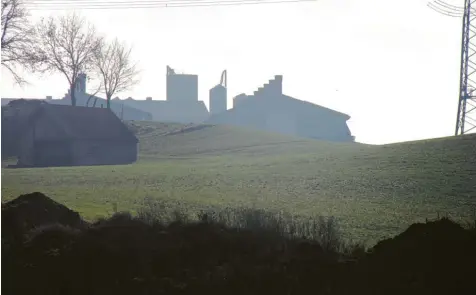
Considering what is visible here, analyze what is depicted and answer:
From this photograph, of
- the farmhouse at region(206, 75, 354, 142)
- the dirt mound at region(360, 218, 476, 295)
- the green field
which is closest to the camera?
the dirt mound at region(360, 218, 476, 295)

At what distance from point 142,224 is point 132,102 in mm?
51857

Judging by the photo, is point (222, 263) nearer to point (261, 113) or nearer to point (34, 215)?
point (34, 215)

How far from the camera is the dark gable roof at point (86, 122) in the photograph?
40831 mm

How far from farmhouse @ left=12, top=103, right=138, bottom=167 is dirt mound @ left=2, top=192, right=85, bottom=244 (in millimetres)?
26081

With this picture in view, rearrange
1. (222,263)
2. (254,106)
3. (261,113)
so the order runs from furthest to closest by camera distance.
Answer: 1. (261,113)
2. (254,106)
3. (222,263)

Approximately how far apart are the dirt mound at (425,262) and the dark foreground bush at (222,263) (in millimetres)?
13

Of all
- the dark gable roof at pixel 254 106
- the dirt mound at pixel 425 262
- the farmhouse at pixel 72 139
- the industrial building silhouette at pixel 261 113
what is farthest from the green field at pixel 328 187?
the farmhouse at pixel 72 139

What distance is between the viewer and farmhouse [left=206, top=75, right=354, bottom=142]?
3303 centimetres

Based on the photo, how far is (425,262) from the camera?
312 inches

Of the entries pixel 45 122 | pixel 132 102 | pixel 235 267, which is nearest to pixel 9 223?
pixel 235 267

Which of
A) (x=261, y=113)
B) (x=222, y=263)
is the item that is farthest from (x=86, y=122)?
(x=222, y=263)

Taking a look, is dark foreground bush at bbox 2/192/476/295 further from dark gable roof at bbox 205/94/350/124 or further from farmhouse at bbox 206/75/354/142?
farmhouse at bbox 206/75/354/142

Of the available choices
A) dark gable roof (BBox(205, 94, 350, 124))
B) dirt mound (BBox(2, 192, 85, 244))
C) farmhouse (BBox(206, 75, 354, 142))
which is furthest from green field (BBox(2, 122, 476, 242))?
farmhouse (BBox(206, 75, 354, 142))

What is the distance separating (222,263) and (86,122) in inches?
1415
